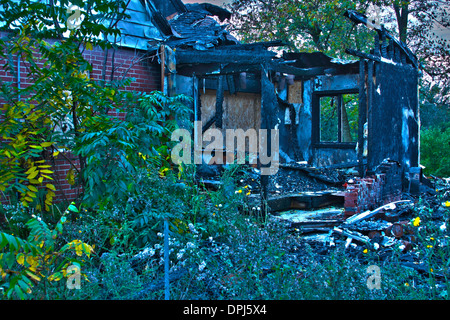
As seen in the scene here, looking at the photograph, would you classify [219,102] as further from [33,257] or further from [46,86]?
[33,257]

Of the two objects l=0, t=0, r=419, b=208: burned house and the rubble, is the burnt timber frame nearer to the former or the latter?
l=0, t=0, r=419, b=208: burned house

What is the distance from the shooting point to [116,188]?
3902 millimetres

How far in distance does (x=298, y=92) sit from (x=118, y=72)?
297 inches

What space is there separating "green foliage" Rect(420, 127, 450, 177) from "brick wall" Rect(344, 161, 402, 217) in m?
6.72

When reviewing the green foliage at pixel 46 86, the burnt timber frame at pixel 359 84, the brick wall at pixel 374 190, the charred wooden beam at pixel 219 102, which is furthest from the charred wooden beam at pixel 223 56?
the green foliage at pixel 46 86

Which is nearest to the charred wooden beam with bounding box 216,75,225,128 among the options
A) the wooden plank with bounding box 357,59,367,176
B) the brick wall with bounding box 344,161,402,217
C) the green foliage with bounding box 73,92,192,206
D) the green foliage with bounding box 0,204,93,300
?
the wooden plank with bounding box 357,59,367,176

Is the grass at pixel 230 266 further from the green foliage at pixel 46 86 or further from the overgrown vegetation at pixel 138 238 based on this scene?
the green foliage at pixel 46 86

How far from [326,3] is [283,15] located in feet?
5.62

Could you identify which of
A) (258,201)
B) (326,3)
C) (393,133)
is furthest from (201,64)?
(326,3)

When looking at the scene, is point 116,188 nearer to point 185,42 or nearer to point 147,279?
point 147,279

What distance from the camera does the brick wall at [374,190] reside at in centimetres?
680

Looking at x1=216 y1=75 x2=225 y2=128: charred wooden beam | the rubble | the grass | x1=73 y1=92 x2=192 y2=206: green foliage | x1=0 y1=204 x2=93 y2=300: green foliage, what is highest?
x1=216 y1=75 x2=225 y2=128: charred wooden beam

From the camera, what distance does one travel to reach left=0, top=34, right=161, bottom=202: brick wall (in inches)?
268
